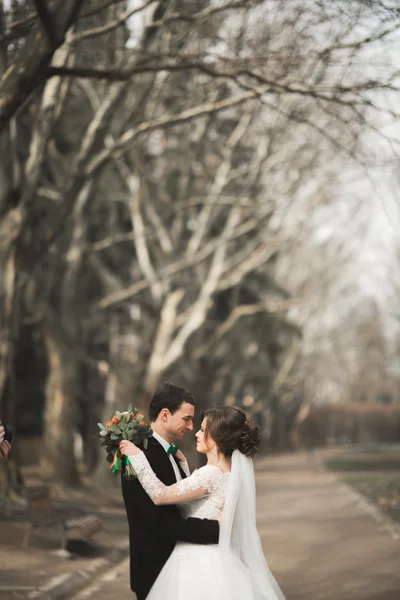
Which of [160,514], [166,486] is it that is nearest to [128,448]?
[166,486]

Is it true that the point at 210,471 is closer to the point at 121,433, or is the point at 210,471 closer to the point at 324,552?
the point at 121,433

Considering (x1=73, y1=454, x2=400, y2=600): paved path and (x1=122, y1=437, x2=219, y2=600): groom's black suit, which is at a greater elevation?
(x1=122, y1=437, x2=219, y2=600): groom's black suit

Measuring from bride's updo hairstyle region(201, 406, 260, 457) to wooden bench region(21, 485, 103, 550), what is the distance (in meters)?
7.19

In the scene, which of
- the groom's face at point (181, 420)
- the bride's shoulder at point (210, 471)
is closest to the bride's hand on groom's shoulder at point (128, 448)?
the groom's face at point (181, 420)

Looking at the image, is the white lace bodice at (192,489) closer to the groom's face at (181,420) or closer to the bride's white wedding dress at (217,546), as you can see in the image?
the bride's white wedding dress at (217,546)

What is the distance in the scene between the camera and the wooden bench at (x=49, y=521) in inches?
491

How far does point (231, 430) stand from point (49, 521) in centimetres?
788

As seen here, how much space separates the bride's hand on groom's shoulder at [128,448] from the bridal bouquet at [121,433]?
0.03 m

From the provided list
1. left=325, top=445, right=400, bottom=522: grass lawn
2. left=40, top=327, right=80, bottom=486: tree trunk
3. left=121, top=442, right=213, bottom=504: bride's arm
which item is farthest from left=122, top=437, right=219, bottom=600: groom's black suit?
left=40, top=327, right=80, bottom=486: tree trunk

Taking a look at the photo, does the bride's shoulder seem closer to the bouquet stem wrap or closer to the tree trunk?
the bouquet stem wrap

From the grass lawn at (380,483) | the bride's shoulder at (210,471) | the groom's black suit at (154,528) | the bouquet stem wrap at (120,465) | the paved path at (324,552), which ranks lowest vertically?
the grass lawn at (380,483)

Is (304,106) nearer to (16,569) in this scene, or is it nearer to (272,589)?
(16,569)

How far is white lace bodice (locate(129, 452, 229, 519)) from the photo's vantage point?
5.30 meters

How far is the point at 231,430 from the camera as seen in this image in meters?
5.54
